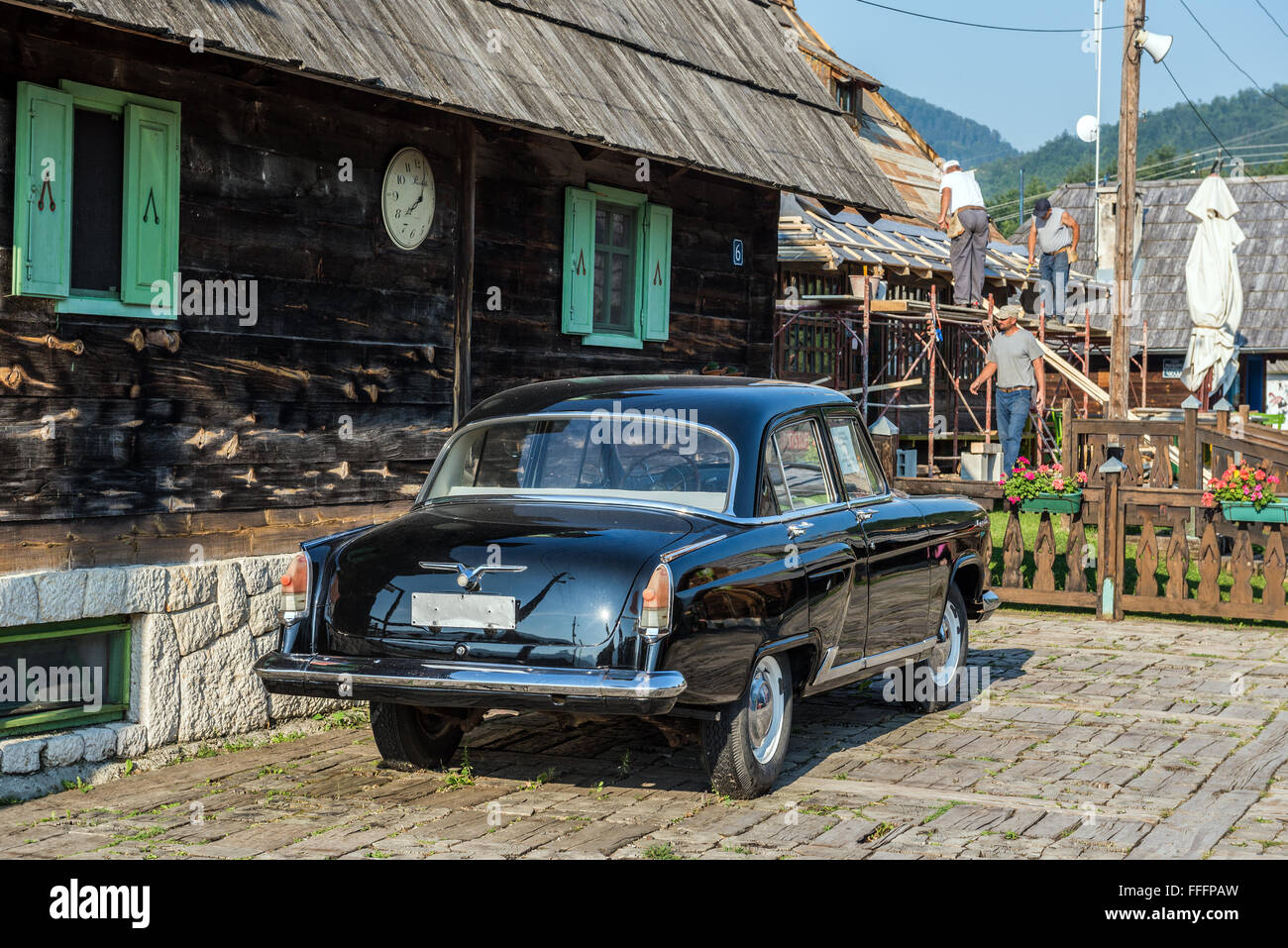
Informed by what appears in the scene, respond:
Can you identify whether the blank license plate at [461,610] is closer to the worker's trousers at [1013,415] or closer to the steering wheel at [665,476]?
the steering wheel at [665,476]

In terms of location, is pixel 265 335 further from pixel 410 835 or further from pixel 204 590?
pixel 410 835

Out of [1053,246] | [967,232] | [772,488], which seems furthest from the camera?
[1053,246]

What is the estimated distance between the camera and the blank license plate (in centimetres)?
631

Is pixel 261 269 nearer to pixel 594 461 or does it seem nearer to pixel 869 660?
pixel 594 461

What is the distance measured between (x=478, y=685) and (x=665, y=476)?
146cm

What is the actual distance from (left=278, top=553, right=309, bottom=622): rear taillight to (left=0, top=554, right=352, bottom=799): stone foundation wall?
1.29 meters

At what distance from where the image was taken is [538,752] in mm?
7863

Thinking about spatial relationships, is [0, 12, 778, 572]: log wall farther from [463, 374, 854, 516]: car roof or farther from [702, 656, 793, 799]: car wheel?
[702, 656, 793, 799]: car wheel

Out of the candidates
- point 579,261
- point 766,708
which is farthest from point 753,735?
point 579,261

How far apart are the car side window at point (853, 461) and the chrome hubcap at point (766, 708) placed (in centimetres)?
129

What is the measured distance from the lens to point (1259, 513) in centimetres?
1282

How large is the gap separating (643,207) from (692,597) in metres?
6.30

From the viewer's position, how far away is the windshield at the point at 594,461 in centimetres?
705

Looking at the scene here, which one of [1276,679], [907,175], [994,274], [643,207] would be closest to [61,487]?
[643,207]
